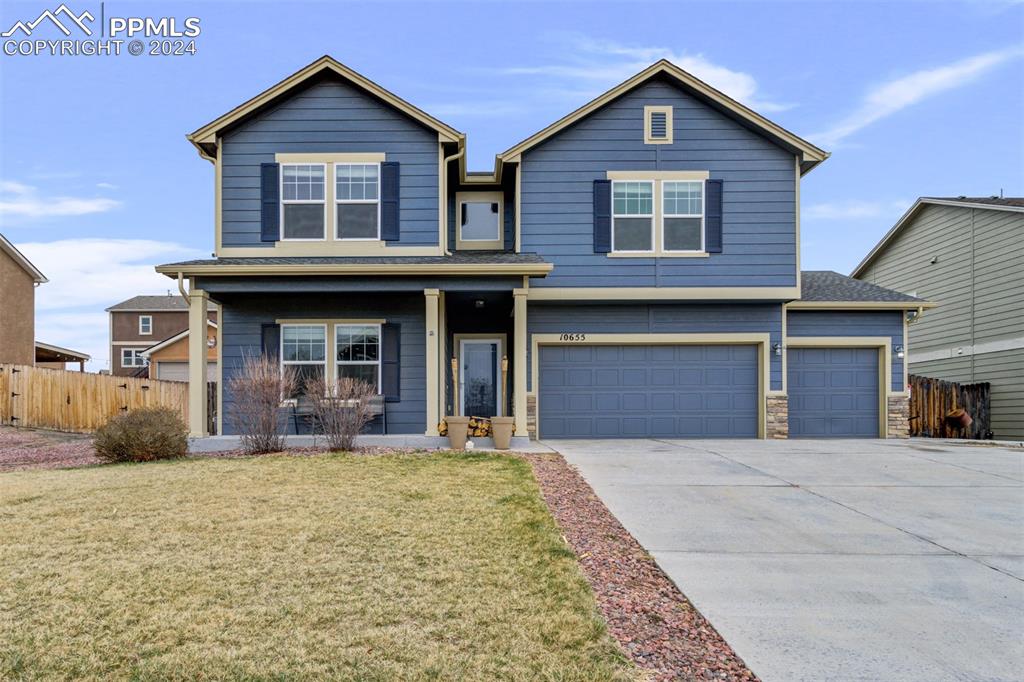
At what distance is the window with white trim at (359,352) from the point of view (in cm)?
1351

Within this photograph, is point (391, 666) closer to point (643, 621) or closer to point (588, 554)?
point (643, 621)

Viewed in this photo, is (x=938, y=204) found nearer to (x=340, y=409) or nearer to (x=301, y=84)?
(x=301, y=84)

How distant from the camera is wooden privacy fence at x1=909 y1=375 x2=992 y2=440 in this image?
54.0ft

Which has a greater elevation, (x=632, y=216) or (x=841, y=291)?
(x=632, y=216)

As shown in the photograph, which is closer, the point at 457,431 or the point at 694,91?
the point at 457,431

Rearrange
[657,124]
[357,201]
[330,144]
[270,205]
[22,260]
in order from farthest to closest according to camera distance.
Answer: [22,260] → [657,124] → [330,144] → [357,201] → [270,205]

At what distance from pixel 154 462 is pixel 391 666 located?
8.90 metres

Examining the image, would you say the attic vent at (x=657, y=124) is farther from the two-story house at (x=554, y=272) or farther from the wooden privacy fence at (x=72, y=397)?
the wooden privacy fence at (x=72, y=397)

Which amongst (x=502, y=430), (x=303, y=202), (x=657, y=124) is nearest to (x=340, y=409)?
(x=502, y=430)

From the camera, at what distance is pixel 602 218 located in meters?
14.0

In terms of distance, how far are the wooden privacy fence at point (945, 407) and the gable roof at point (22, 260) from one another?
31393 millimetres

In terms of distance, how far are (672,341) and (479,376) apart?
4248mm

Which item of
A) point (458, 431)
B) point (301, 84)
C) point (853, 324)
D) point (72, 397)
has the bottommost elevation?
point (458, 431)

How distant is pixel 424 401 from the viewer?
13.5m
